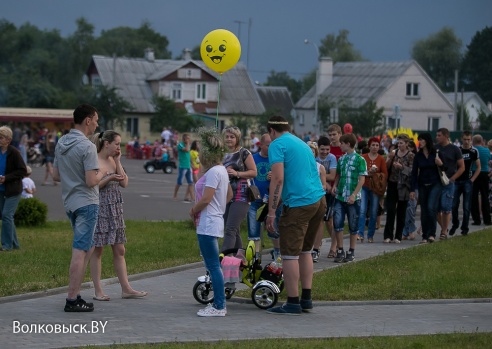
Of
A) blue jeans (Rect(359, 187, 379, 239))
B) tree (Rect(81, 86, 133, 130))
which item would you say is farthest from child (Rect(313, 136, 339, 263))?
tree (Rect(81, 86, 133, 130))

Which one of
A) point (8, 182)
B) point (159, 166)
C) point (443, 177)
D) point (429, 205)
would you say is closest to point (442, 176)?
point (443, 177)

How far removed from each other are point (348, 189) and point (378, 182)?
2860 millimetres

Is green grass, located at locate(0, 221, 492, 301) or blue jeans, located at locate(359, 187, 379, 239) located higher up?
blue jeans, located at locate(359, 187, 379, 239)

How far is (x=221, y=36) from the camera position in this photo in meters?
15.9

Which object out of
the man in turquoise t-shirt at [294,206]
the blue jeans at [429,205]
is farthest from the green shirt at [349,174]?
the man in turquoise t-shirt at [294,206]

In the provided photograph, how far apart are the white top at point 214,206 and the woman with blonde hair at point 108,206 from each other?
1.16 meters

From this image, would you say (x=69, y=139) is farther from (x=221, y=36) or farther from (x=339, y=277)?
(x=221, y=36)

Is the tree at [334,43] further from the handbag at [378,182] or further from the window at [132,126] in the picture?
the handbag at [378,182]

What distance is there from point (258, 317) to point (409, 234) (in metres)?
8.76

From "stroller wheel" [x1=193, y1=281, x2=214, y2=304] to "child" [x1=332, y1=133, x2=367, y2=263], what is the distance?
4.04m

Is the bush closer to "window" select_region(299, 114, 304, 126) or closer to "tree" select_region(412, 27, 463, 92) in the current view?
"window" select_region(299, 114, 304, 126)

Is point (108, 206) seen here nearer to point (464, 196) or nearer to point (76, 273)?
point (76, 273)

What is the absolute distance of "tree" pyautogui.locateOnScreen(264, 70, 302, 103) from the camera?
515ft

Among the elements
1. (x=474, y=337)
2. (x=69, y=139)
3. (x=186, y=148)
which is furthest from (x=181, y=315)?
(x=186, y=148)
